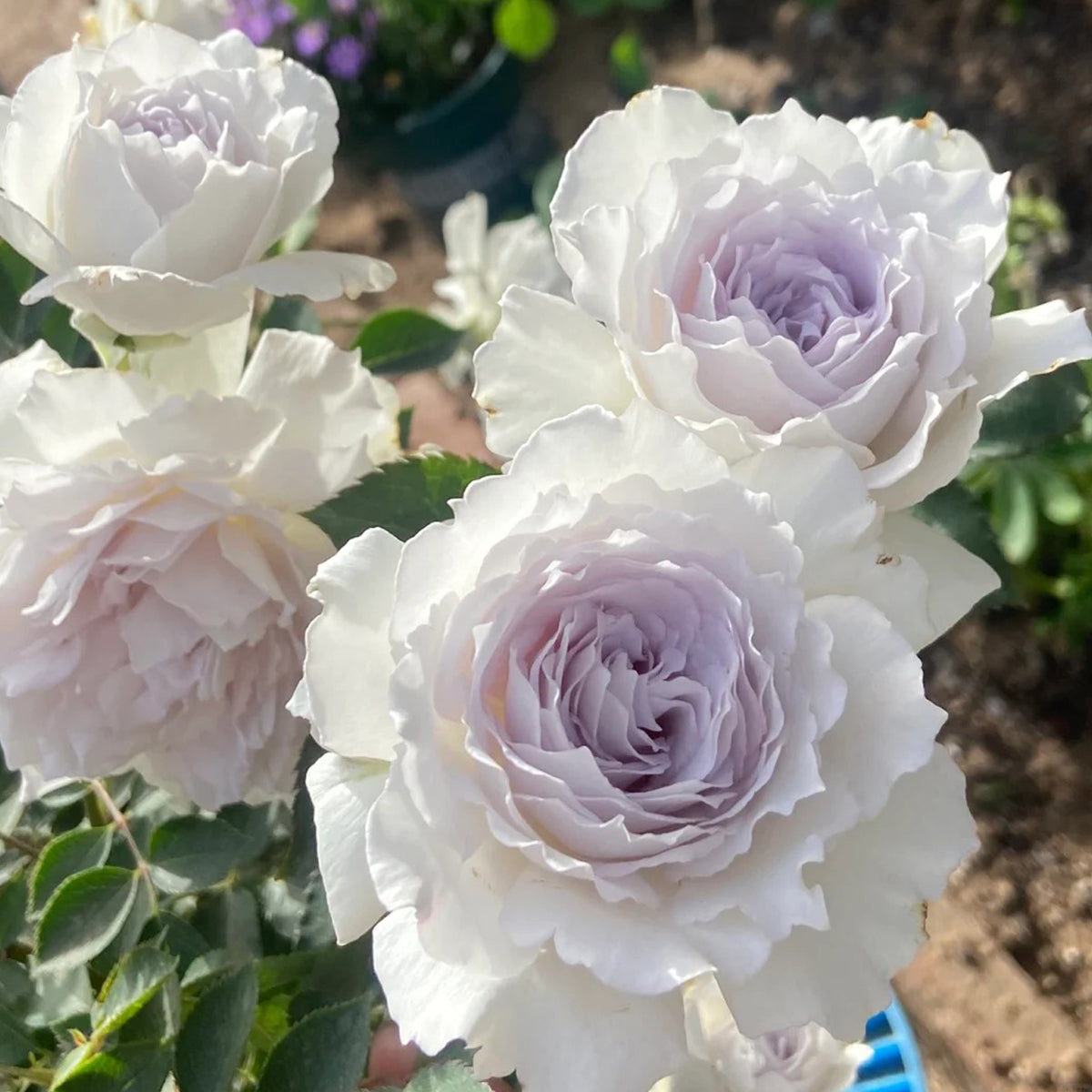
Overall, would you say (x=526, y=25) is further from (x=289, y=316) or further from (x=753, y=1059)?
(x=753, y=1059)

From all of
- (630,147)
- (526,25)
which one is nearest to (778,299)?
(630,147)

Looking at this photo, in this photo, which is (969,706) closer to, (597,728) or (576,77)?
(597,728)

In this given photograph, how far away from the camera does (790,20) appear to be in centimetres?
199

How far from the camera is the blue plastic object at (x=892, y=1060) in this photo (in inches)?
32.6

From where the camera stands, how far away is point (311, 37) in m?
2.03

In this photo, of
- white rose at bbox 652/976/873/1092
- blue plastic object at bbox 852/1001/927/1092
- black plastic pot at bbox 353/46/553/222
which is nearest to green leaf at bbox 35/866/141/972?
white rose at bbox 652/976/873/1092

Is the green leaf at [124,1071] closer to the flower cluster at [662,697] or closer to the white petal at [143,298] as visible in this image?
the flower cluster at [662,697]

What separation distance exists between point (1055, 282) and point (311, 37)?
1.34 m

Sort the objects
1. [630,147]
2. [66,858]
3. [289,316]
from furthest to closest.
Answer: [289,316]
[66,858]
[630,147]

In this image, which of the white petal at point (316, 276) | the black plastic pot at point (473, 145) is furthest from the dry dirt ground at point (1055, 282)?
the white petal at point (316, 276)

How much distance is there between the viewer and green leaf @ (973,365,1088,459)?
0.54 m

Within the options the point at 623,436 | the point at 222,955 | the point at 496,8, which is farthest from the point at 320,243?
the point at 623,436

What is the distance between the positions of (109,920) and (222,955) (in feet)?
0.22

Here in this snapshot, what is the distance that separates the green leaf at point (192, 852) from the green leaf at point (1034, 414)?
1.34 ft
